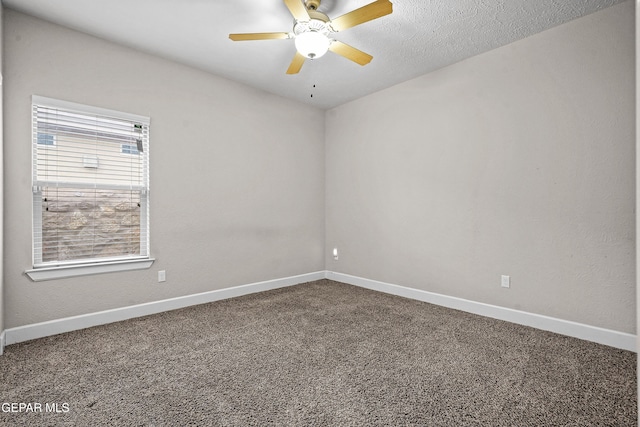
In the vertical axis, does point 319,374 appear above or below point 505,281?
below

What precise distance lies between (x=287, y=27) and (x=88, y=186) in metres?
2.27

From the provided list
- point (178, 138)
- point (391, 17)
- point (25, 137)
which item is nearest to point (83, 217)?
A: point (25, 137)

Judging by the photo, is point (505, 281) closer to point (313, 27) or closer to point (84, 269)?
point (313, 27)

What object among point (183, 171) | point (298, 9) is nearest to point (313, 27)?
point (298, 9)

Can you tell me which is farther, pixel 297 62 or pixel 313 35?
pixel 297 62

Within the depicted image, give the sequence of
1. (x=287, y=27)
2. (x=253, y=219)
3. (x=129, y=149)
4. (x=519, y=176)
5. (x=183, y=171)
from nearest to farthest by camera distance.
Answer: (x=287, y=27), (x=519, y=176), (x=129, y=149), (x=183, y=171), (x=253, y=219)

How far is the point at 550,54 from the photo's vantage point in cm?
278

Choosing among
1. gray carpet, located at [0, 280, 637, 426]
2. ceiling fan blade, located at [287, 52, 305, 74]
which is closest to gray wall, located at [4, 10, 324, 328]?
gray carpet, located at [0, 280, 637, 426]

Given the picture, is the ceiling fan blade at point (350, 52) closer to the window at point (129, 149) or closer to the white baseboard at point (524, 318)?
the window at point (129, 149)

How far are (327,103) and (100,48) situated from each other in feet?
9.01

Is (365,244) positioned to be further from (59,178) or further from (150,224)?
(59,178)

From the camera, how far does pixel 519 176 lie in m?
2.98

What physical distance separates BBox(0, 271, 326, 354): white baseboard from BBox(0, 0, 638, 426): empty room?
0.06ft

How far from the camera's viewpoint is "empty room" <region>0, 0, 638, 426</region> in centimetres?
190
